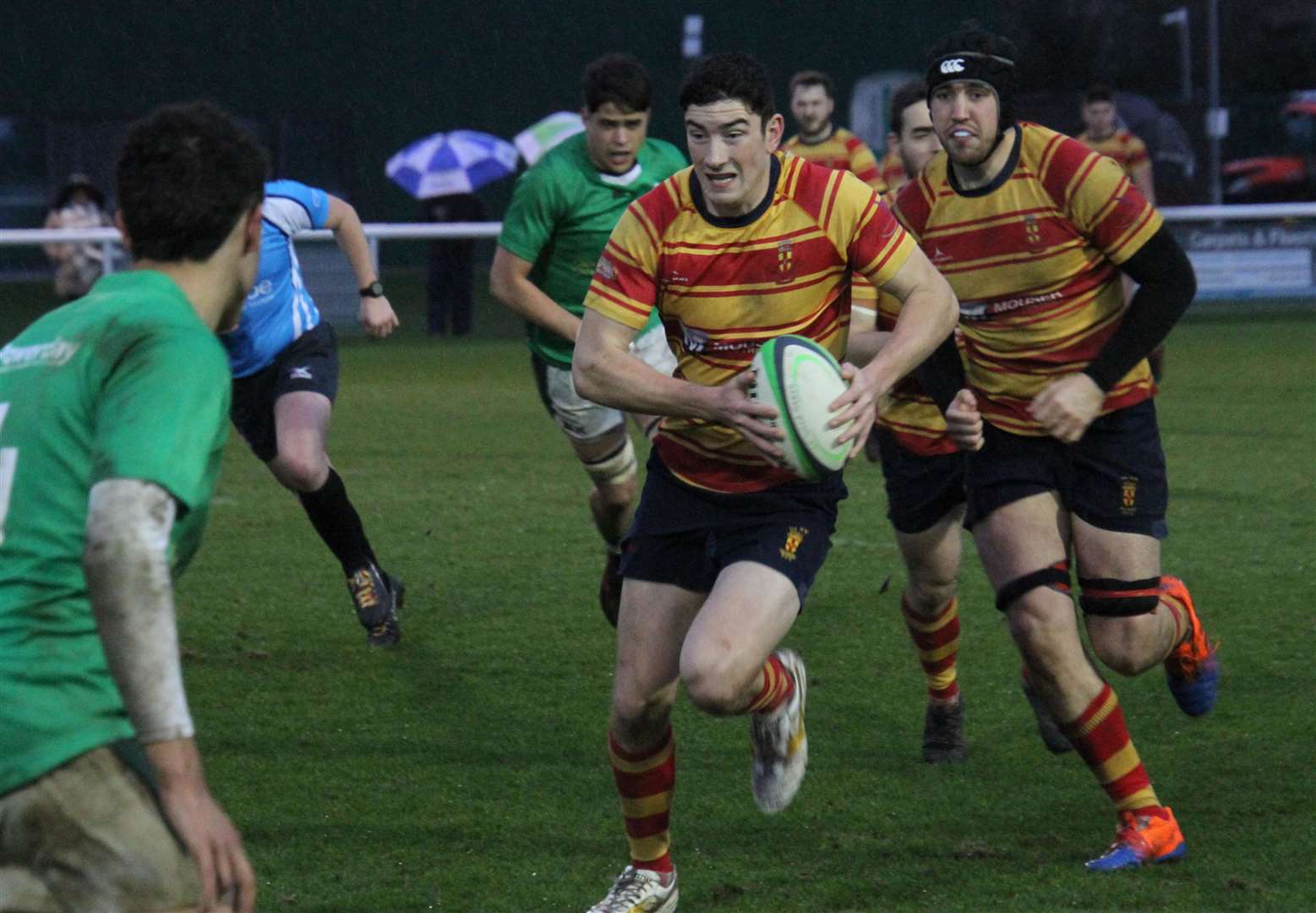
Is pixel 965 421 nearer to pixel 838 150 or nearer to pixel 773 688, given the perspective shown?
pixel 773 688

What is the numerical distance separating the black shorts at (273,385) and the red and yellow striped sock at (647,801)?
3.17m

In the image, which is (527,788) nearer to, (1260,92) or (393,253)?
(393,253)

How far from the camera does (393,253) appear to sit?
29.9 meters

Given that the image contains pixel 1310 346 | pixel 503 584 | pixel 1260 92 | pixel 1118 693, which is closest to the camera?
pixel 1118 693

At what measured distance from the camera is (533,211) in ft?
26.0

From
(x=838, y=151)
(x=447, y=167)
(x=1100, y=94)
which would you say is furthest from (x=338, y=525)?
(x=447, y=167)

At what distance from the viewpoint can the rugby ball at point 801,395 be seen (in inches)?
179

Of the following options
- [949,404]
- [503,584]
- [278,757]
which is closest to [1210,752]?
[949,404]

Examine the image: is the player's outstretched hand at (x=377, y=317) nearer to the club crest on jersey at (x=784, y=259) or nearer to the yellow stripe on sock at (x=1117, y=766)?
the club crest on jersey at (x=784, y=259)

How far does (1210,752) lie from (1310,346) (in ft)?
43.5

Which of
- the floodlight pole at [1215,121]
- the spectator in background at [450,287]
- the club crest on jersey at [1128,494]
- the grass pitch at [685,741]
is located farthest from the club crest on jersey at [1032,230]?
the floodlight pole at [1215,121]

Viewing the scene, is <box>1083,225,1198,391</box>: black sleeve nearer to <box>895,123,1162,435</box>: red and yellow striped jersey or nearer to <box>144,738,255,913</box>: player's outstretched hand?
<box>895,123,1162,435</box>: red and yellow striped jersey

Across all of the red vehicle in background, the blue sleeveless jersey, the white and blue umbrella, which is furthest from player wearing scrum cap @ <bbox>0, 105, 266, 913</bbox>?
the red vehicle in background

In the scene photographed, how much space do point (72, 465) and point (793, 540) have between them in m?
2.31
